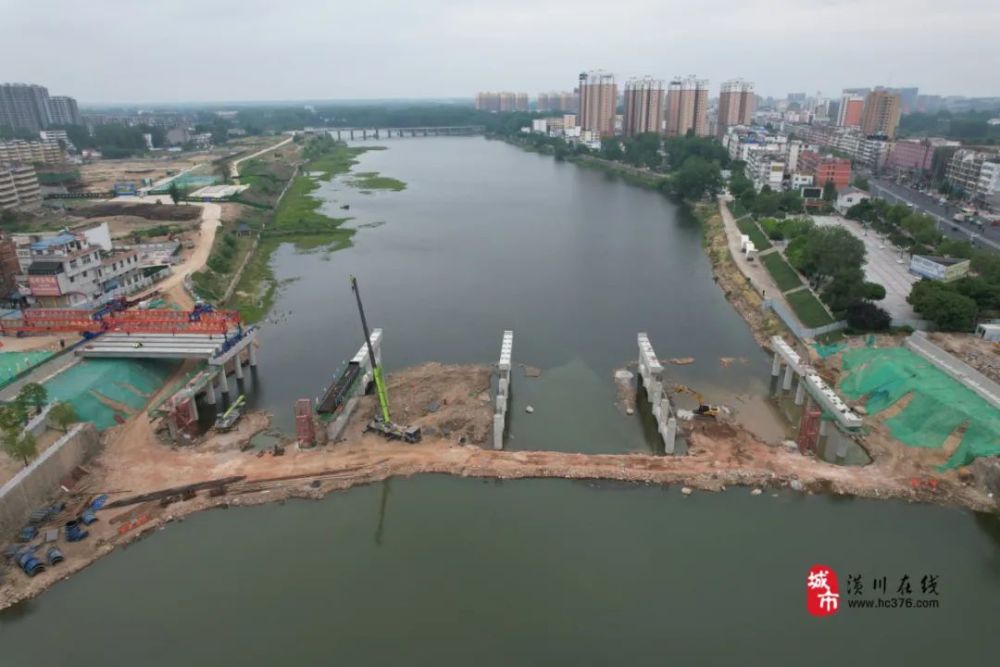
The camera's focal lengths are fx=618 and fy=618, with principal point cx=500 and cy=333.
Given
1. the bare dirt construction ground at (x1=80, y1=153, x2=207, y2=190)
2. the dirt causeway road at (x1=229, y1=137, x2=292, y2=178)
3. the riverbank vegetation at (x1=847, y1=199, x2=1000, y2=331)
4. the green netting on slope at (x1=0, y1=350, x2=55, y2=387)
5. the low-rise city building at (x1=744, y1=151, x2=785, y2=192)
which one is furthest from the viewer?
the dirt causeway road at (x1=229, y1=137, x2=292, y2=178)

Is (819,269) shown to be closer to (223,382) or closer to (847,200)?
(847,200)

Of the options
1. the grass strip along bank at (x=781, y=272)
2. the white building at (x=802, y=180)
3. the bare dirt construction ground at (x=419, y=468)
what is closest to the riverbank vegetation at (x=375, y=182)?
the white building at (x=802, y=180)

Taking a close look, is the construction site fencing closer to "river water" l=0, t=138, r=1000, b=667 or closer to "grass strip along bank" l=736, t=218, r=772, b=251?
"river water" l=0, t=138, r=1000, b=667

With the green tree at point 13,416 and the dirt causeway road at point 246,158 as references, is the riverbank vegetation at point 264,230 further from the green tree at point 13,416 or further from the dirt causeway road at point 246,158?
the green tree at point 13,416

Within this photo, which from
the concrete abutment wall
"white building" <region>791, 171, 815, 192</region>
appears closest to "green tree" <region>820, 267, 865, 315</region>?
the concrete abutment wall

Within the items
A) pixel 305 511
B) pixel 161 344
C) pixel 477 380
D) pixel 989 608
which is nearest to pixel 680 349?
pixel 477 380

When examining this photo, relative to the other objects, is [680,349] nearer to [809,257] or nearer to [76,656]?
[809,257]
